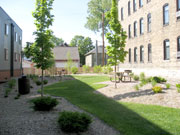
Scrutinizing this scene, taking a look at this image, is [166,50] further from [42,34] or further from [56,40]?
[56,40]

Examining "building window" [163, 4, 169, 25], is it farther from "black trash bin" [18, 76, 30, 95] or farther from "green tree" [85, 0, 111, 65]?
"green tree" [85, 0, 111, 65]

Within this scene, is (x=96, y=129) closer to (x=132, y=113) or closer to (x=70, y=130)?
(x=70, y=130)

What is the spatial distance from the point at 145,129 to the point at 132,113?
1579mm

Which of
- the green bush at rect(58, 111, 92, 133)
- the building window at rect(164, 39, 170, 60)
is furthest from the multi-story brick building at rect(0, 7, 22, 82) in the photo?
the green bush at rect(58, 111, 92, 133)

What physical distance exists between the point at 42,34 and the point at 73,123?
5.41 meters

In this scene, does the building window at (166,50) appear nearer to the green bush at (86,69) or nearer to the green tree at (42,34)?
the green tree at (42,34)

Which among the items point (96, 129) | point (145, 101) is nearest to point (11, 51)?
point (145, 101)

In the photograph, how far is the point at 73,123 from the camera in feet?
14.8

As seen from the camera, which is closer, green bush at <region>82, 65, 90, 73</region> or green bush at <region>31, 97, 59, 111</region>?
green bush at <region>31, 97, 59, 111</region>

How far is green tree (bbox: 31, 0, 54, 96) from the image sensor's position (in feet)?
28.5

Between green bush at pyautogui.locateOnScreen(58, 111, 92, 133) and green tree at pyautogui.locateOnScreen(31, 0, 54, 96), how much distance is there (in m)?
4.64

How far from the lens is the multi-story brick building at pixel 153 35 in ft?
54.0

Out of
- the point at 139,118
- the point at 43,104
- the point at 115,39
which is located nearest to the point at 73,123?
the point at 43,104

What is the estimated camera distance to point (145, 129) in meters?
5.11
